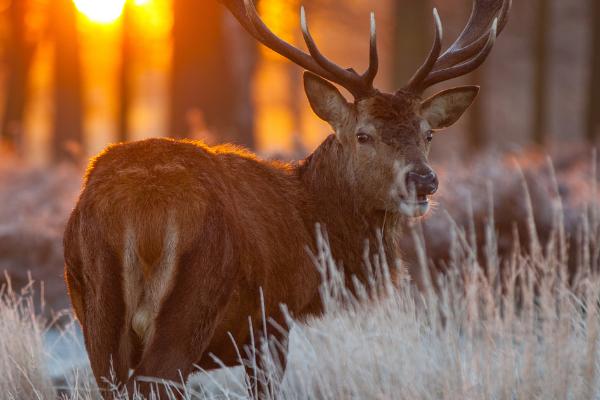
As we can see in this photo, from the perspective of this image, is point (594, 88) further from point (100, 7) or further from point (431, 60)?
point (431, 60)

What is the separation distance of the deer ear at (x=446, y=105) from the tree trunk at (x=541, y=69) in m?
17.1

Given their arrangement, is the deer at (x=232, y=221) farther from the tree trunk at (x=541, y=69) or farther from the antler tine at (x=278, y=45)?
the tree trunk at (x=541, y=69)

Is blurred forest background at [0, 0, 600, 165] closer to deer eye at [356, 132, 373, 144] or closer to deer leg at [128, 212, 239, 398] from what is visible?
deer eye at [356, 132, 373, 144]

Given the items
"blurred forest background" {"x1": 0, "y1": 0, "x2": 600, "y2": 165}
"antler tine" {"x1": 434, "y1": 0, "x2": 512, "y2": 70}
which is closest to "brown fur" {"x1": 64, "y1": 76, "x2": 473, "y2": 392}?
"antler tine" {"x1": 434, "y1": 0, "x2": 512, "y2": 70}

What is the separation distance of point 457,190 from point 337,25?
2033 cm

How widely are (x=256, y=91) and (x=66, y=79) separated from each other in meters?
7.02

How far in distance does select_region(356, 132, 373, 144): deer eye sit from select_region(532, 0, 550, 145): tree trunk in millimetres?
17822

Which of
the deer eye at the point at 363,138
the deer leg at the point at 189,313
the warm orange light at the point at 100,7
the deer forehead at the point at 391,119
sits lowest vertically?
the deer leg at the point at 189,313

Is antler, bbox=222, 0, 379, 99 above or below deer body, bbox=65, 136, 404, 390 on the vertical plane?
above

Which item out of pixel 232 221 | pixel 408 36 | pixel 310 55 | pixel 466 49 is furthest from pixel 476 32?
pixel 408 36

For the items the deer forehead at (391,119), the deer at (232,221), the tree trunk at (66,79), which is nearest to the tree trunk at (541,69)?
the tree trunk at (66,79)

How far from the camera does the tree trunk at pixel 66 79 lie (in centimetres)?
2198

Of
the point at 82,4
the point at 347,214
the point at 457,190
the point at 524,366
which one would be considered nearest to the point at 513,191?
the point at 457,190

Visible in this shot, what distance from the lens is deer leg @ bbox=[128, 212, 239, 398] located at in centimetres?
404
